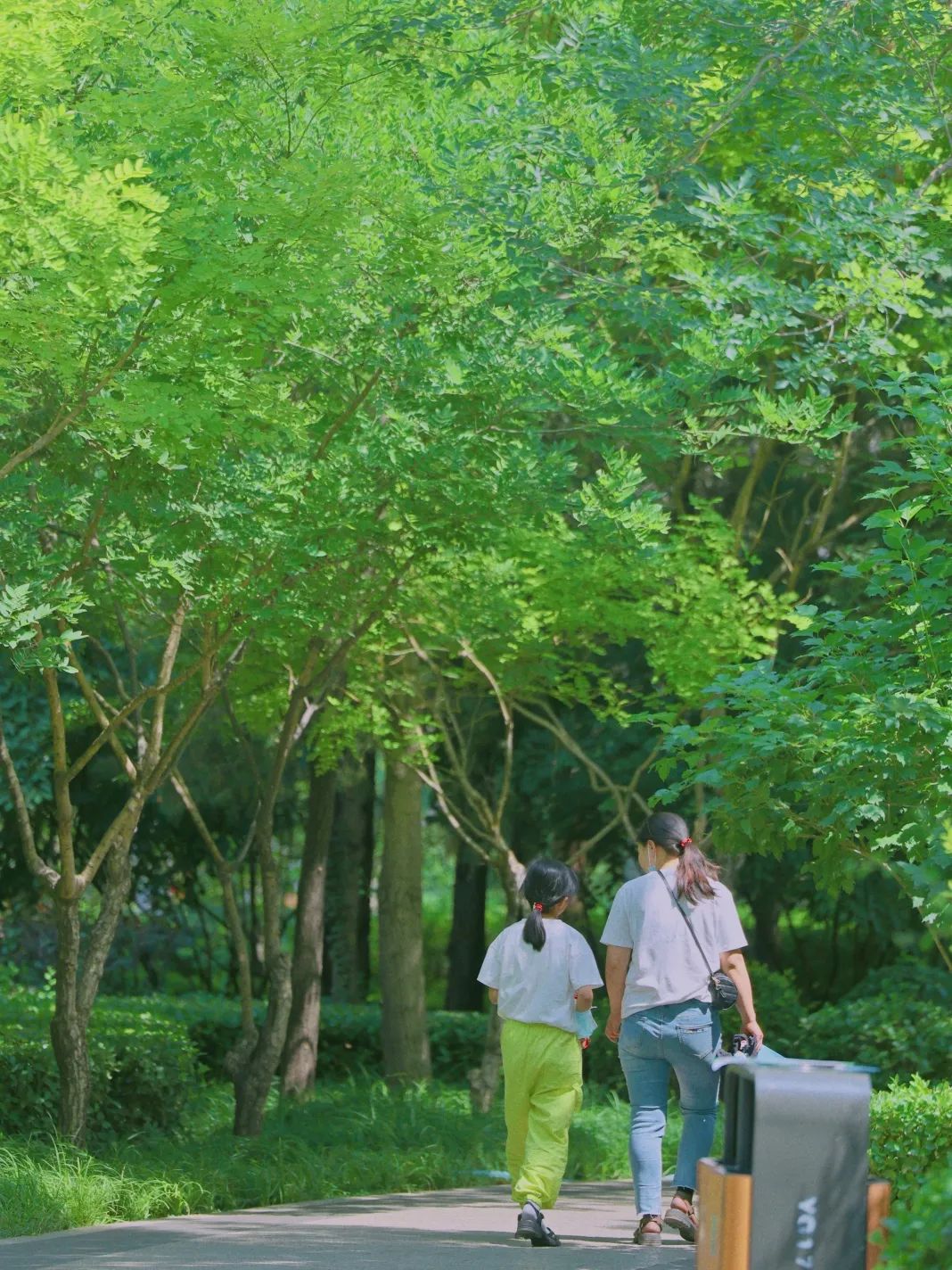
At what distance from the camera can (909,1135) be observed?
6.94m

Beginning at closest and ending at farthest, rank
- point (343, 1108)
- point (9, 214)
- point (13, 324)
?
point (9, 214)
point (13, 324)
point (343, 1108)

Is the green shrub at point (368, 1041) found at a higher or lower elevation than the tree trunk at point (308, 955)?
lower

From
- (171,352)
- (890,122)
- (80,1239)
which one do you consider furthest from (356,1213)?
(890,122)

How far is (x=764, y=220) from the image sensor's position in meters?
10.8

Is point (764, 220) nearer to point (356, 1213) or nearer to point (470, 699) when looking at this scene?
point (356, 1213)

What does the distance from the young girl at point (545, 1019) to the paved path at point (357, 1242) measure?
1.49 feet

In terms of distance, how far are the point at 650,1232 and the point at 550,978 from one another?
120 cm

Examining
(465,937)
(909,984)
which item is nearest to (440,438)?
(909,984)

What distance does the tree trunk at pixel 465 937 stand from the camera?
23.5 m

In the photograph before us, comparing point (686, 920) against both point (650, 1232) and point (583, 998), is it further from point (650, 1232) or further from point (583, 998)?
point (650, 1232)

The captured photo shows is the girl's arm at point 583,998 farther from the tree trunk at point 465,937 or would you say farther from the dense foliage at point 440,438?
the tree trunk at point 465,937

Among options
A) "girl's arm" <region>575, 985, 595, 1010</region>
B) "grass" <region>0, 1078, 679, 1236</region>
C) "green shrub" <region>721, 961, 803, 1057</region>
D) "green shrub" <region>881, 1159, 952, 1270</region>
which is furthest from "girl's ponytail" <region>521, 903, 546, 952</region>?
"green shrub" <region>721, 961, 803, 1057</region>

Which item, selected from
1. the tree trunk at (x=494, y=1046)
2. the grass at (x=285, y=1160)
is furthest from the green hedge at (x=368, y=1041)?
the tree trunk at (x=494, y=1046)

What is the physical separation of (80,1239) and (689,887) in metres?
3.26
